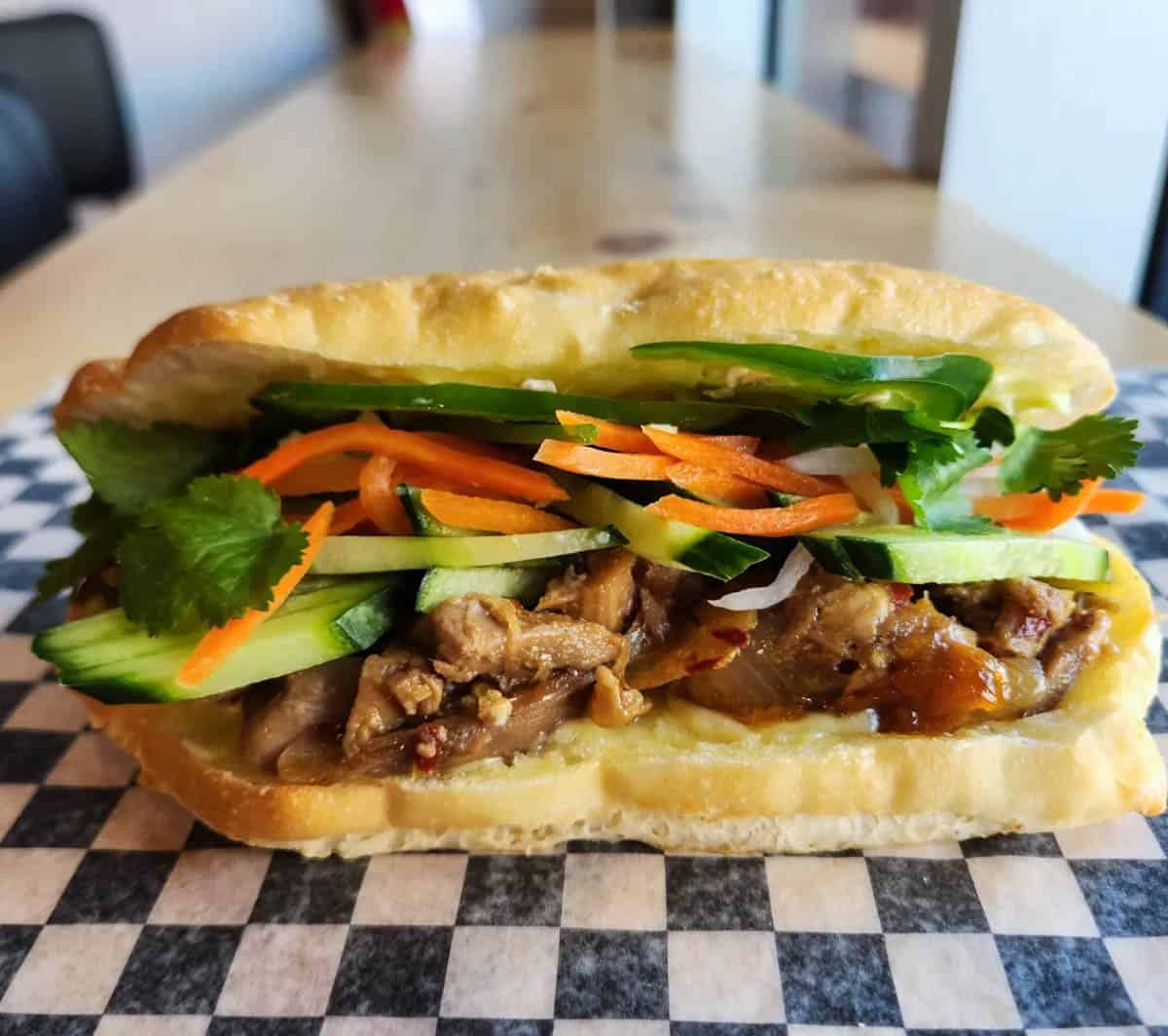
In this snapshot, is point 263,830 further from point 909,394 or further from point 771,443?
point 909,394

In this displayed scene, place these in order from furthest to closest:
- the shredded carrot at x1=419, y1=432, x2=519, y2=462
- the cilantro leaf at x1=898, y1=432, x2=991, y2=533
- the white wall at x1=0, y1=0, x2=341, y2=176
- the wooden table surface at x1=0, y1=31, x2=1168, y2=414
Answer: the white wall at x1=0, y1=0, x2=341, y2=176, the wooden table surface at x1=0, y1=31, x2=1168, y2=414, the shredded carrot at x1=419, y1=432, x2=519, y2=462, the cilantro leaf at x1=898, y1=432, x2=991, y2=533

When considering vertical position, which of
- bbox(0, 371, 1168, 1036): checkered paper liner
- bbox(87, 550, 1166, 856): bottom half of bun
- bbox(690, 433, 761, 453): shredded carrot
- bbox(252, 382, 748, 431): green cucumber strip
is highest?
bbox(252, 382, 748, 431): green cucumber strip

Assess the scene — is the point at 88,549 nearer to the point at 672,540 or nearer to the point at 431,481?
the point at 431,481

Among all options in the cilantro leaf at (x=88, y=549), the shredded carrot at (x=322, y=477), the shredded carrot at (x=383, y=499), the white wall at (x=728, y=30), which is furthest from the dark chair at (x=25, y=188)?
the white wall at (x=728, y=30)

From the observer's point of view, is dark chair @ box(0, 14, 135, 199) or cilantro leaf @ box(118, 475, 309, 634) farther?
dark chair @ box(0, 14, 135, 199)

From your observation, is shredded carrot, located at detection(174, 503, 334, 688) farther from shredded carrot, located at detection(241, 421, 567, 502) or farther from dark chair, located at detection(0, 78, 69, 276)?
dark chair, located at detection(0, 78, 69, 276)

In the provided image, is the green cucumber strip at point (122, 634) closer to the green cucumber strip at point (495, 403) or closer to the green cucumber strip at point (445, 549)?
the green cucumber strip at point (445, 549)

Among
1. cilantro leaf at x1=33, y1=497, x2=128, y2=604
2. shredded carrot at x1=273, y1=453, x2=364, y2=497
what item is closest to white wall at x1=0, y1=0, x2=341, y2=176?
cilantro leaf at x1=33, y1=497, x2=128, y2=604
